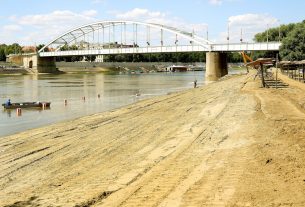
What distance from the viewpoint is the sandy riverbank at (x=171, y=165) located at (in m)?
8.59

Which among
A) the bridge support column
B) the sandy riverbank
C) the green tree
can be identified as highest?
the green tree

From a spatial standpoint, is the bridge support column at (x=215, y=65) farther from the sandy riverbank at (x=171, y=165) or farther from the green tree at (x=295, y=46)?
the sandy riverbank at (x=171, y=165)

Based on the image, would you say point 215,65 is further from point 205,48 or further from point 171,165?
point 171,165

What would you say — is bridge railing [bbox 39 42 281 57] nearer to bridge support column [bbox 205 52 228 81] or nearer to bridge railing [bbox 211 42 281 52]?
bridge railing [bbox 211 42 281 52]

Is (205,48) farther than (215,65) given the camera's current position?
Yes

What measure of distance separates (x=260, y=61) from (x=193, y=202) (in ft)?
95.8

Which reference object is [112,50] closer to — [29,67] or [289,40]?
[29,67]

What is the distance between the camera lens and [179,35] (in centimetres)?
10838

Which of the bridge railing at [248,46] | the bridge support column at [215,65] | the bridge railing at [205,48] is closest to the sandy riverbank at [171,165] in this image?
the bridge railing at [248,46]

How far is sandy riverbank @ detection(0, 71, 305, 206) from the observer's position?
8594 millimetres

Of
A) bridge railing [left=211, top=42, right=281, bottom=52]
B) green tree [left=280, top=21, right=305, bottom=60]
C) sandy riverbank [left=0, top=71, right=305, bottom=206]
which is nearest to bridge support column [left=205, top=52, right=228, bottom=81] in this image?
bridge railing [left=211, top=42, right=281, bottom=52]

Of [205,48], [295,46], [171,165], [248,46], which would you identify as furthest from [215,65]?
[171,165]

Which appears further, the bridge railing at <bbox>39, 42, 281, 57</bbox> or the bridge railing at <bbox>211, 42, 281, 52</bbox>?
the bridge railing at <bbox>39, 42, 281, 57</bbox>

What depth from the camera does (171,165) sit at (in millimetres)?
11219
